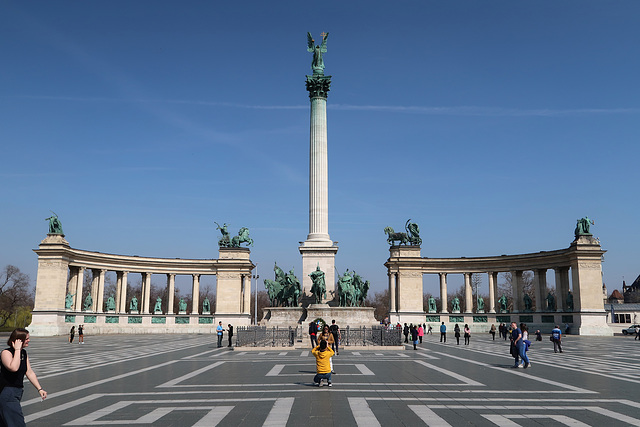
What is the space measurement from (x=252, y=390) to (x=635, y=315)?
119m

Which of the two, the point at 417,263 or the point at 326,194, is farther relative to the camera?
the point at 417,263

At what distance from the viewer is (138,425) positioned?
11.0 metres

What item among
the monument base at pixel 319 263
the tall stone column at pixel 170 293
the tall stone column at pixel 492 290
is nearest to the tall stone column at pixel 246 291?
the tall stone column at pixel 170 293

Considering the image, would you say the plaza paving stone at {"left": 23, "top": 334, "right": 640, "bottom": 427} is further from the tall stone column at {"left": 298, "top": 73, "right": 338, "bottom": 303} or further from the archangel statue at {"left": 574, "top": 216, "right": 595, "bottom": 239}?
the archangel statue at {"left": 574, "top": 216, "right": 595, "bottom": 239}

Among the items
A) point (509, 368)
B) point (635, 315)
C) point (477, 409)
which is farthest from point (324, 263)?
point (635, 315)

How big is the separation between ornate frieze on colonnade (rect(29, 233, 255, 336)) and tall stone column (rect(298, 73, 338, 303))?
3216 centimetres

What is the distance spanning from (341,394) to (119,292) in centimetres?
7204

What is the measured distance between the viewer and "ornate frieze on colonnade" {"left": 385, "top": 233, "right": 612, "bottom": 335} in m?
65.8

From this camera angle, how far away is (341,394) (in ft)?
50.1

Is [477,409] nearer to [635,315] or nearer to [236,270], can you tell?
[236,270]

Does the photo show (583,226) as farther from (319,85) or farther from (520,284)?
(319,85)

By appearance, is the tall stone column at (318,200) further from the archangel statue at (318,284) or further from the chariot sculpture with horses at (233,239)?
the chariot sculpture with horses at (233,239)

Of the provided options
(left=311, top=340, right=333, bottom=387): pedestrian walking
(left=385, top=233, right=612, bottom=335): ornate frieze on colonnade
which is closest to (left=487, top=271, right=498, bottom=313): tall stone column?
(left=385, top=233, right=612, bottom=335): ornate frieze on colonnade

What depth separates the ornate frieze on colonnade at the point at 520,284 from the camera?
65.8 m
